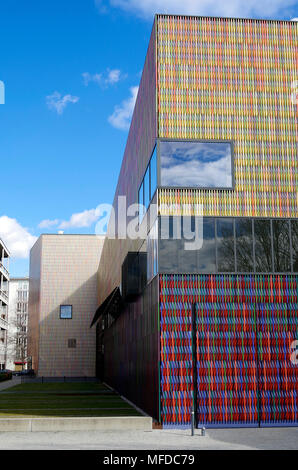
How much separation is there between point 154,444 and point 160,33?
1518 centimetres

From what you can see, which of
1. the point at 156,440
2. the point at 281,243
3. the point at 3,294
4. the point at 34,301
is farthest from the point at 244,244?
the point at 3,294

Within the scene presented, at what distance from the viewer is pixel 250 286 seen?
21469 mm

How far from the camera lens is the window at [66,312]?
229ft

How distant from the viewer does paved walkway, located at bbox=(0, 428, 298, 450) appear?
15.8 m

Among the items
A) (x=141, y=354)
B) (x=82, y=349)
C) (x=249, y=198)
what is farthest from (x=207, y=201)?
(x=82, y=349)

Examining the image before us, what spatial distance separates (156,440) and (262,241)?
8.60 m

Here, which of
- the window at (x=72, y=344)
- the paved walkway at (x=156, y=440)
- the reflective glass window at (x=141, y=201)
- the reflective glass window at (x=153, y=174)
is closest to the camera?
the paved walkway at (x=156, y=440)

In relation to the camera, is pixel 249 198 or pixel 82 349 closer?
pixel 249 198

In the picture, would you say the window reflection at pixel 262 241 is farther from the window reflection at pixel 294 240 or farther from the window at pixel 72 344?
the window at pixel 72 344

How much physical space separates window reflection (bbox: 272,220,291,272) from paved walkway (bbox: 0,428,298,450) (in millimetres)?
5955

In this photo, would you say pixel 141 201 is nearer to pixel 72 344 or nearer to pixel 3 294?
pixel 72 344

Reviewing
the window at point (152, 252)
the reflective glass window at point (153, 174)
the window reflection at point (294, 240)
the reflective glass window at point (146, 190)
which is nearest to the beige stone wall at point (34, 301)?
the reflective glass window at point (146, 190)

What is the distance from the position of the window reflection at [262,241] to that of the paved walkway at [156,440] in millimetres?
6086
